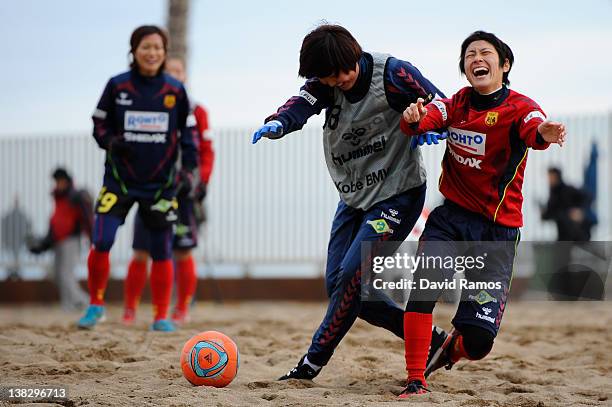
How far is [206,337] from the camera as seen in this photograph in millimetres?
5523

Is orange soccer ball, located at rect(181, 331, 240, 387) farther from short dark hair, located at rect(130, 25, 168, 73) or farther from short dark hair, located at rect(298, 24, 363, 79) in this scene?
short dark hair, located at rect(130, 25, 168, 73)

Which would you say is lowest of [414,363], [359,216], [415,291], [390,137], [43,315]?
[43,315]

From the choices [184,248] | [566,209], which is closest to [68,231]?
[184,248]

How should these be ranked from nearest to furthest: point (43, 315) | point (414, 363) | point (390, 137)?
point (414, 363) → point (390, 137) → point (43, 315)

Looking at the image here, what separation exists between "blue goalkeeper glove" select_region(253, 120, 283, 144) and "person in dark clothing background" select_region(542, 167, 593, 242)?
9270mm

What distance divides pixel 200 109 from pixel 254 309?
4469mm

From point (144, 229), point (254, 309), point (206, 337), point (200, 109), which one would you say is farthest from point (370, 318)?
point (254, 309)

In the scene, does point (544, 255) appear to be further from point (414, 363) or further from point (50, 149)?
point (414, 363)

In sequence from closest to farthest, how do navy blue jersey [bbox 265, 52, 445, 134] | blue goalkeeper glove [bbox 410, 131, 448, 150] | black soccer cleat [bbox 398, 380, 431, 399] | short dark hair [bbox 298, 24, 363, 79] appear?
black soccer cleat [bbox 398, 380, 431, 399] → short dark hair [bbox 298, 24, 363, 79] → blue goalkeeper glove [bbox 410, 131, 448, 150] → navy blue jersey [bbox 265, 52, 445, 134]

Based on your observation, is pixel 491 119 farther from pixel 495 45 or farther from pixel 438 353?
pixel 438 353

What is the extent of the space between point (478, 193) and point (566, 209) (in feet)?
29.2

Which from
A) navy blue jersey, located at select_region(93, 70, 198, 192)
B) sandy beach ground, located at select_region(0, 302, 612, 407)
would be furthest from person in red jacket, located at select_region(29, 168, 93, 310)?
navy blue jersey, located at select_region(93, 70, 198, 192)

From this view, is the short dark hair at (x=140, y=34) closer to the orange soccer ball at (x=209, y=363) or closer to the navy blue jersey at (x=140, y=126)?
the navy blue jersey at (x=140, y=126)

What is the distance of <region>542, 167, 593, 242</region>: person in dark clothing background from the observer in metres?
14.0
